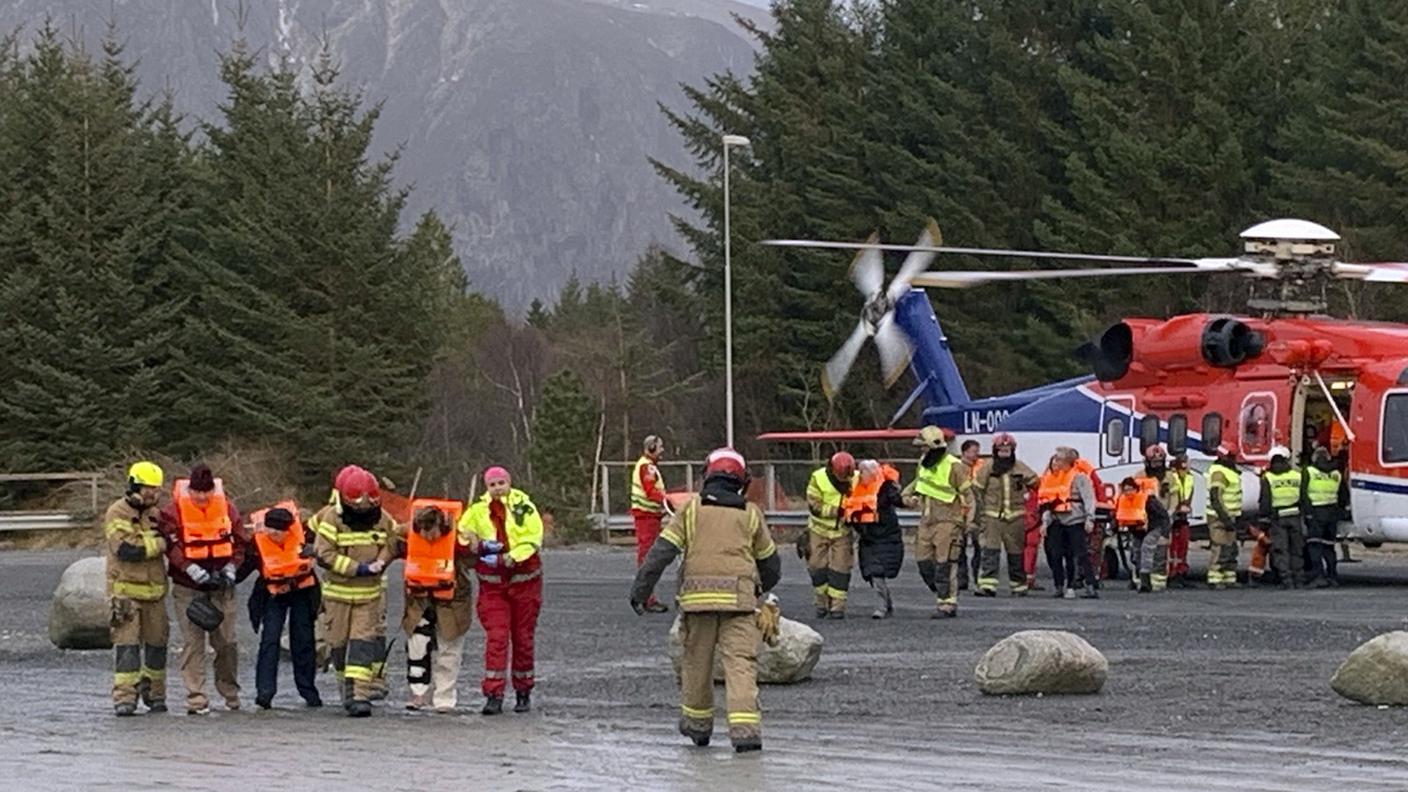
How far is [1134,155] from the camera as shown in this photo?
50812 millimetres

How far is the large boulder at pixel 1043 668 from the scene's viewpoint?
614 inches

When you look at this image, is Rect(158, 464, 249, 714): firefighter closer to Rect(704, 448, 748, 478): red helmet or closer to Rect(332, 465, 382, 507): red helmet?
Rect(332, 465, 382, 507): red helmet

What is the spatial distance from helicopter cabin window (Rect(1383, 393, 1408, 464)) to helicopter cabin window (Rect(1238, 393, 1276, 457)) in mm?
1454

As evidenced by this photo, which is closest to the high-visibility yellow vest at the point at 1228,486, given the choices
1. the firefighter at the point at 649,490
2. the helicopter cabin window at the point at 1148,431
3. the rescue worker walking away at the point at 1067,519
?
the rescue worker walking away at the point at 1067,519

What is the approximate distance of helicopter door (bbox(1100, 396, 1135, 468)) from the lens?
29.7m

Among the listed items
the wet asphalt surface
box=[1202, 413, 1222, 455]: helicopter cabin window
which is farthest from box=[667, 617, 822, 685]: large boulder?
box=[1202, 413, 1222, 455]: helicopter cabin window

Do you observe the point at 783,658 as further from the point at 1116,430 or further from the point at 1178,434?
the point at 1116,430

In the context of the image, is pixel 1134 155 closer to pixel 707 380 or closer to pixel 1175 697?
pixel 707 380

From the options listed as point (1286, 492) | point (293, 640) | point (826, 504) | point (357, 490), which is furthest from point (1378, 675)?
point (1286, 492)

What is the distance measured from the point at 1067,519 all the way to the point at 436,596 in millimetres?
11541

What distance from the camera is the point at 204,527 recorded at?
623 inches

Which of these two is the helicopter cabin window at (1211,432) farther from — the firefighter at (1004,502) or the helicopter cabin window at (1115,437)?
the firefighter at (1004,502)

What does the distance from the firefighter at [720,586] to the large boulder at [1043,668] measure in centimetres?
296

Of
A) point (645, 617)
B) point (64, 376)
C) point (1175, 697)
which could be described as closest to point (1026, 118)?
point (64, 376)
